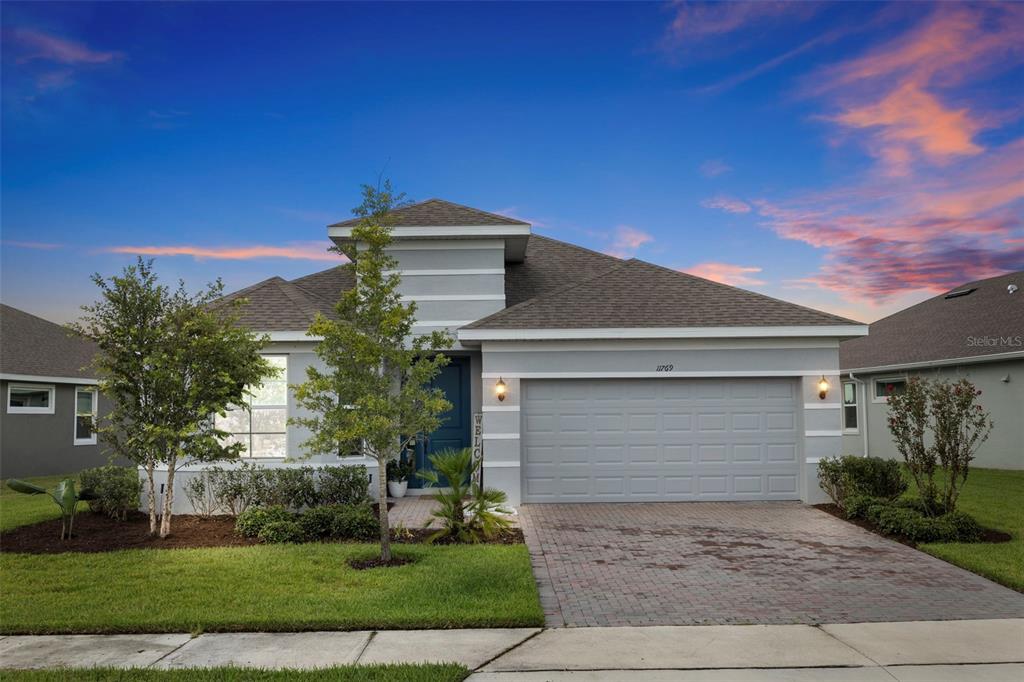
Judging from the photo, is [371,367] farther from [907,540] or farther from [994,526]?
[994,526]

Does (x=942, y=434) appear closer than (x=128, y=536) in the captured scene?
No

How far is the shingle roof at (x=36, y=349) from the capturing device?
2112cm

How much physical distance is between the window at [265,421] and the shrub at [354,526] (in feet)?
9.59

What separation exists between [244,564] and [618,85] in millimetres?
12212

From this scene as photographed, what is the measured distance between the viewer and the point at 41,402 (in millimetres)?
21875

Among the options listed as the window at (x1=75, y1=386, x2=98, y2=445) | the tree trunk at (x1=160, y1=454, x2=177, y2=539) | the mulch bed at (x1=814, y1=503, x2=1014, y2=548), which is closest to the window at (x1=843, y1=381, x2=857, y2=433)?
the mulch bed at (x1=814, y1=503, x2=1014, y2=548)

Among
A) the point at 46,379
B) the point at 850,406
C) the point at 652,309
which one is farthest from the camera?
the point at 850,406

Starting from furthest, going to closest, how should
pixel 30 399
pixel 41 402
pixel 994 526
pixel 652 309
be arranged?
pixel 41 402 → pixel 30 399 → pixel 652 309 → pixel 994 526

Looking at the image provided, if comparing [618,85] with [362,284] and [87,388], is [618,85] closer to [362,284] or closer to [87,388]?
[362,284]

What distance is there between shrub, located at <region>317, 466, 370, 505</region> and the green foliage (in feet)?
27.2

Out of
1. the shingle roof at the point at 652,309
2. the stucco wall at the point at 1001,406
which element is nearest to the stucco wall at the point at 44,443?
the shingle roof at the point at 652,309

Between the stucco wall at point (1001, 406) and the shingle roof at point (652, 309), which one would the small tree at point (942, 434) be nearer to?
the shingle roof at point (652, 309)

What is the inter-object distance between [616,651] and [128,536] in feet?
26.6

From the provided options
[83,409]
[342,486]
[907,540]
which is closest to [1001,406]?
[907,540]
